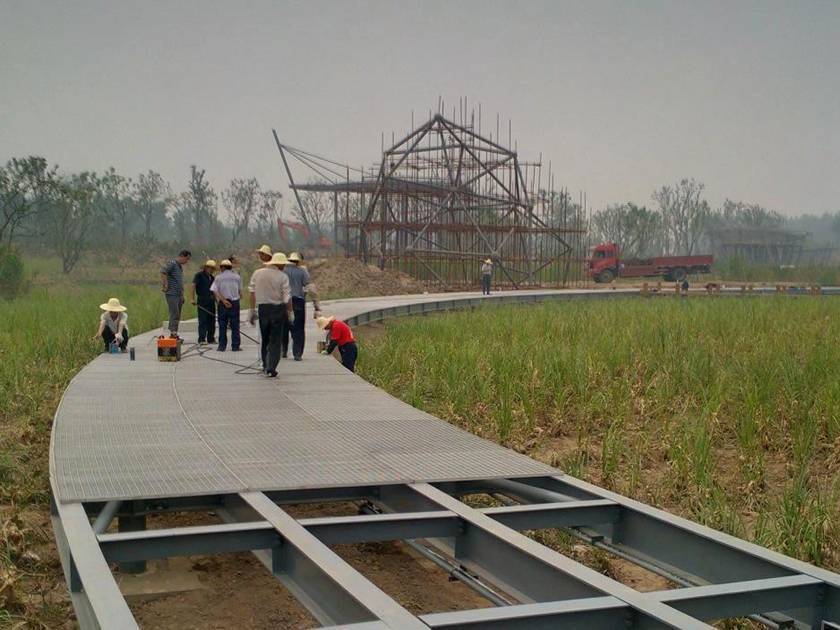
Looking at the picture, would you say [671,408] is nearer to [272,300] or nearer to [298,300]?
[272,300]

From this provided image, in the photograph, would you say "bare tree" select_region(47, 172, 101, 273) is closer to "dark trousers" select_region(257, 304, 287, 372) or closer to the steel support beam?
"dark trousers" select_region(257, 304, 287, 372)

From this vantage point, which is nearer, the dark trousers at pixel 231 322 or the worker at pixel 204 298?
the dark trousers at pixel 231 322

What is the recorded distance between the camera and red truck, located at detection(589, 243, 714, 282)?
163 ft

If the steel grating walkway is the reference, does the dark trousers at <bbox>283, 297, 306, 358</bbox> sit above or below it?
above

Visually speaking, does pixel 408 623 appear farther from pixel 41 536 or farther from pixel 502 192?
pixel 502 192

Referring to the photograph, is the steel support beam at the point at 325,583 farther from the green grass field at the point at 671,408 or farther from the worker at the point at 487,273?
the worker at the point at 487,273

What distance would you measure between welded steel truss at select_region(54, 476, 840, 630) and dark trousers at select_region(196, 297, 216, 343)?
29.4ft

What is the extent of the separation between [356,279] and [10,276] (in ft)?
41.5

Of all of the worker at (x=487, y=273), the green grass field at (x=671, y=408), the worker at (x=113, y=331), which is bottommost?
the green grass field at (x=671, y=408)

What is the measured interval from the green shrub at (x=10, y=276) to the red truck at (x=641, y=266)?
1194 inches

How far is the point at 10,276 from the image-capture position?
98.1 feet

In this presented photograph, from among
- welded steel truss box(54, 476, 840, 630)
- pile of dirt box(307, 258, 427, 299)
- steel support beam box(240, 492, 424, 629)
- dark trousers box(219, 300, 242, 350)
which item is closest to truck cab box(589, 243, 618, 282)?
pile of dirt box(307, 258, 427, 299)

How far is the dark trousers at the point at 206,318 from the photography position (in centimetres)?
1464

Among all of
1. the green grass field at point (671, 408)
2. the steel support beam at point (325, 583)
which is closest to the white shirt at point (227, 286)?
the green grass field at point (671, 408)
